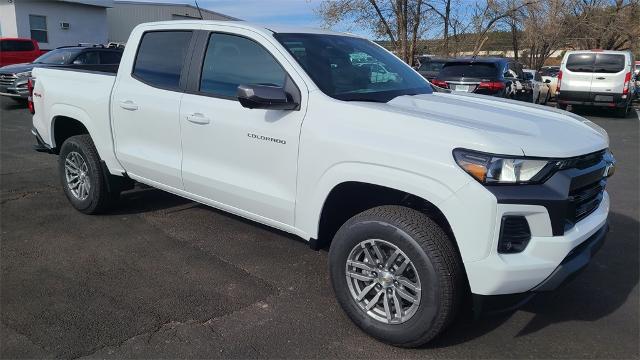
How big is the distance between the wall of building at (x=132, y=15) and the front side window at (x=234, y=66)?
103ft

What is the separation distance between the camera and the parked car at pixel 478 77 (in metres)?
11.2

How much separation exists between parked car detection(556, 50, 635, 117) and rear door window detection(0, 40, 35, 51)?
18453 mm

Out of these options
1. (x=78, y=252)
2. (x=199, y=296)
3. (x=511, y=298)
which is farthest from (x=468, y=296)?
(x=78, y=252)

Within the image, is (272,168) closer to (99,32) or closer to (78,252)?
(78,252)

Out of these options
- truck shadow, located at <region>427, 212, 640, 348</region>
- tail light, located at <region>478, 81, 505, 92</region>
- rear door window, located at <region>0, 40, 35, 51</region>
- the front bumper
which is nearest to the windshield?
tail light, located at <region>478, 81, 505, 92</region>

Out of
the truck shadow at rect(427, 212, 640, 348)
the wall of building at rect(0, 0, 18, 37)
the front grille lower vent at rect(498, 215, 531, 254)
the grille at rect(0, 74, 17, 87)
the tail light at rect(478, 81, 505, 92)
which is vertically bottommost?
the truck shadow at rect(427, 212, 640, 348)

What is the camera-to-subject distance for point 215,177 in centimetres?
398

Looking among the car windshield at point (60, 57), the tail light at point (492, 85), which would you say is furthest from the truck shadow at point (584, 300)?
the car windshield at point (60, 57)

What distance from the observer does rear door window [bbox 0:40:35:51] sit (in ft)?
61.2

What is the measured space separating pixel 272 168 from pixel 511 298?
1.70 m

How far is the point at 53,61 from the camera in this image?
1330cm

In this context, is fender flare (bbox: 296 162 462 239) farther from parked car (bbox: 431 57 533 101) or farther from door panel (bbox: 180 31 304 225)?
parked car (bbox: 431 57 533 101)

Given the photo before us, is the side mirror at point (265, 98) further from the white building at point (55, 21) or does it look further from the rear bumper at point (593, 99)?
the white building at point (55, 21)

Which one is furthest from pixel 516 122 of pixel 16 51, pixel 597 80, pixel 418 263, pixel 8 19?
pixel 8 19
